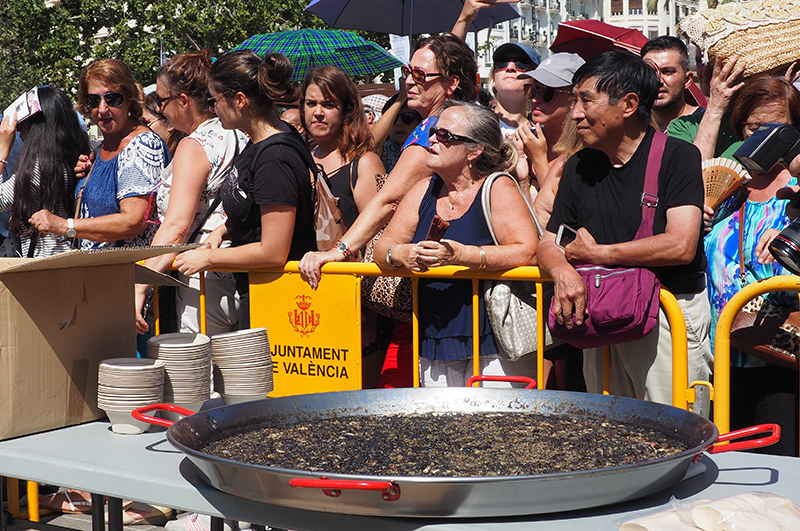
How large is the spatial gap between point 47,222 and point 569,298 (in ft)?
9.74

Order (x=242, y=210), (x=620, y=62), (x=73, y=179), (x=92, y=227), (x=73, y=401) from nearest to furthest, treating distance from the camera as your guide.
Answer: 1. (x=73, y=401)
2. (x=620, y=62)
3. (x=242, y=210)
4. (x=92, y=227)
5. (x=73, y=179)

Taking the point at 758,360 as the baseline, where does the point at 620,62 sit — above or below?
above

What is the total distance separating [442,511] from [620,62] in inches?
90.5

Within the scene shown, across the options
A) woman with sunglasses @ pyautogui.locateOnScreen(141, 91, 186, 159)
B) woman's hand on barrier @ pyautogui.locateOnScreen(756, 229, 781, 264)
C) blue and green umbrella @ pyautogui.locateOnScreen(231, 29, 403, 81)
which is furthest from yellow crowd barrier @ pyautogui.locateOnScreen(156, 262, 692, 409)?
blue and green umbrella @ pyautogui.locateOnScreen(231, 29, 403, 81)

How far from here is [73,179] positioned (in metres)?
4.97

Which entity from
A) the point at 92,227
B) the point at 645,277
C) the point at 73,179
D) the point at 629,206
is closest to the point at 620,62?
the point at 629,206

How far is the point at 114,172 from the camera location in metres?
4.64

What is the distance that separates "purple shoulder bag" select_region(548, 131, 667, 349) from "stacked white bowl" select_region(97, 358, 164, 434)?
4.87 feet

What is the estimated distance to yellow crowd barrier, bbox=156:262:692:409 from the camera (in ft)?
9.91

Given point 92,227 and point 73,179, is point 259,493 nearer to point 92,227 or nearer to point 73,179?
point 92,227

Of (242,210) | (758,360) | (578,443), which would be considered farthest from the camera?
(242,210)

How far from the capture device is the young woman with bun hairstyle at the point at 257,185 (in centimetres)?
385

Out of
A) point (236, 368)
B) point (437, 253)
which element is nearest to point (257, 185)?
point (437, 253)

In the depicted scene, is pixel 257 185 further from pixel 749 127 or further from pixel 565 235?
pixel 749 127
